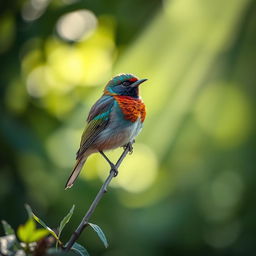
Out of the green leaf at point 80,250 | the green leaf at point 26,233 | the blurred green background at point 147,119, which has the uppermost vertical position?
the green leaf at point 26,233

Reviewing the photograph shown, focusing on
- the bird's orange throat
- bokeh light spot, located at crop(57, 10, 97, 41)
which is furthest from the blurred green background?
the bird's orange throat

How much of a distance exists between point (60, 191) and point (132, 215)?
97 cm

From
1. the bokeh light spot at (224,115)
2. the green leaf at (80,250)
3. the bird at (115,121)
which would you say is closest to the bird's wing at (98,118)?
the bird at (115,121)

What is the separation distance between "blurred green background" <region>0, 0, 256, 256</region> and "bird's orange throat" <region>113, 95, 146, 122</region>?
1.66 m

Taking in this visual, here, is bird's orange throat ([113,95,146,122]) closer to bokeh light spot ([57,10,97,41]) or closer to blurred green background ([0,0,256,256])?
blurred green background ([0,0,256,256])

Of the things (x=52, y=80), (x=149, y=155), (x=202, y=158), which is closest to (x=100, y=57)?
(x=52, y=80)

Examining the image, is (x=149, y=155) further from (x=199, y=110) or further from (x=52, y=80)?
(x=52, y=80)

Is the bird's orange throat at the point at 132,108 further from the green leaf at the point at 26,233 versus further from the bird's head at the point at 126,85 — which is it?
the green leaf at the point at 26,233

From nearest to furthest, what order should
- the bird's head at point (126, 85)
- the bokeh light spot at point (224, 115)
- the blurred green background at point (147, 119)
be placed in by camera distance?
the bird's head at point (126, 85) → the blurred green background at point (147, 119) → the bokeh light spot at point (224, 115)

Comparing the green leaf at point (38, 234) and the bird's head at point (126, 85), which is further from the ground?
the green leaf at point (38, 234)

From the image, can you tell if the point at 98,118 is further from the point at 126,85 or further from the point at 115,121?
the point at 126,85

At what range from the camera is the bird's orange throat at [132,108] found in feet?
16.2

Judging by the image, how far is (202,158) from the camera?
8109 mm

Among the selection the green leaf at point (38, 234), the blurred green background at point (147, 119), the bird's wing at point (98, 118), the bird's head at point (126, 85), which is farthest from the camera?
the blurred green background at point (147, 119)
